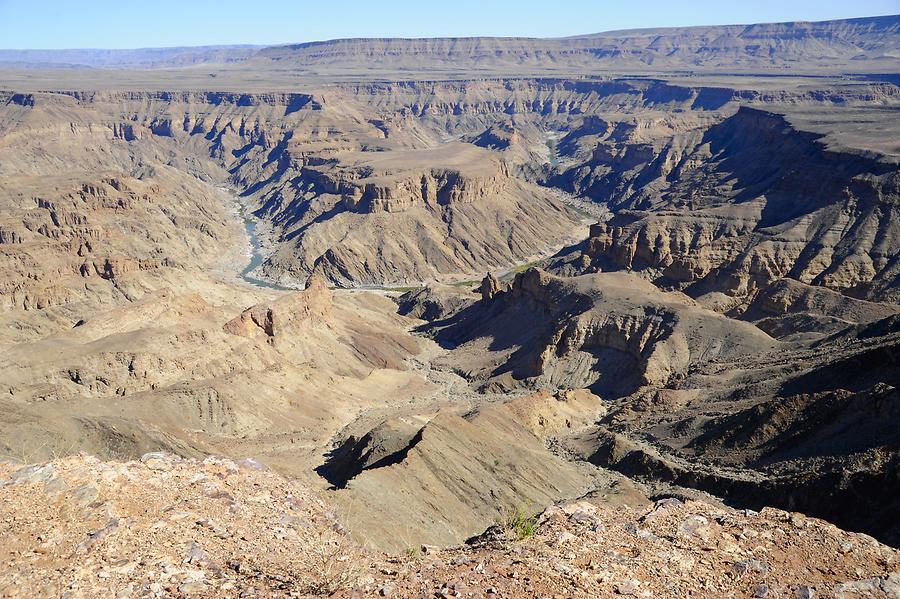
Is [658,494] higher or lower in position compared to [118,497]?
lower

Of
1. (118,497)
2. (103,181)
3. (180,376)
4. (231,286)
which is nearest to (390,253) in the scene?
(231,286)

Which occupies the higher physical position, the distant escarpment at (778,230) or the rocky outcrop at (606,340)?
the distant escarpment at (778,230)

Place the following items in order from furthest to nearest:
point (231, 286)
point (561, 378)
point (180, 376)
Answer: point (231, 286) → point (561, 378) → point (180, 376)

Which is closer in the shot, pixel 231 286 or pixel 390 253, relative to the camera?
pixel 231 286

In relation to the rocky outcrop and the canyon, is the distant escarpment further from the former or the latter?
the rocky outcrop

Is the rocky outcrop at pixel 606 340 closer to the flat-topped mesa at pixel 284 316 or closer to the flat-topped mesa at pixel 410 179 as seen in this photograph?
the flat-topped mesa at pixel 284 316

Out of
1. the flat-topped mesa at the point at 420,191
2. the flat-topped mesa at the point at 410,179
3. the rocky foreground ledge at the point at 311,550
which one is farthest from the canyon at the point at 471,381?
the flat-topped mesa at the point at 410,179

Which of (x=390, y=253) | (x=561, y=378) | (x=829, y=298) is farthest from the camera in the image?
(x=390, y=253)

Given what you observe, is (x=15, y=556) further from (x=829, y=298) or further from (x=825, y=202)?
(x=825, y=202)

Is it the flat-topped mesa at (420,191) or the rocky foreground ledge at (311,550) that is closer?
the rocky foreground ledge at (311,550)
